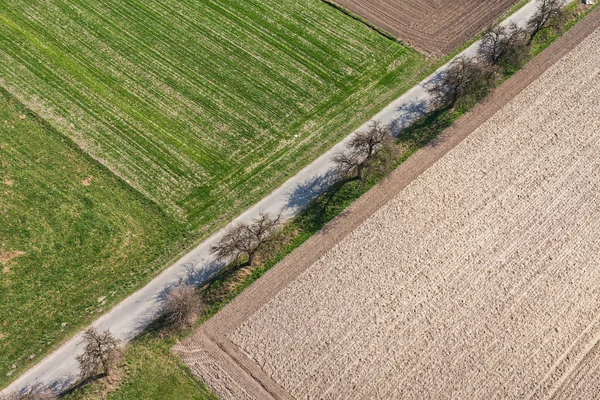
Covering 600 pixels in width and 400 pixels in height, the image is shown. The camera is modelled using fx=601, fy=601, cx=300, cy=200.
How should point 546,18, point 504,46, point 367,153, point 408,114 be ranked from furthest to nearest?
1. point 546,18
2. point 504,46
3. point 408,114
4. point 367,153

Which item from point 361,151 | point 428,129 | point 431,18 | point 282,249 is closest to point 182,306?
point 282,249

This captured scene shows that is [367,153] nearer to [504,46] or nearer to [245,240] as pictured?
[245,240]

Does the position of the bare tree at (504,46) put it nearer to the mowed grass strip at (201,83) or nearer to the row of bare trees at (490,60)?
the row of bare trees at (490,60)

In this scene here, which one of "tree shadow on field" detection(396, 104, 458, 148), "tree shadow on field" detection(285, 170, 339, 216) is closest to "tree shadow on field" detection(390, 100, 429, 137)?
"tree shadow on field" detection(396, 104, 458, 148)

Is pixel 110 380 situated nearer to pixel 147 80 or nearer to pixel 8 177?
pixel 8 177

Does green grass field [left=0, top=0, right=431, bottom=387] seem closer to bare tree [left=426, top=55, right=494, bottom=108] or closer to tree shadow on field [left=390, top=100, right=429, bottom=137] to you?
tree shadow on field [left=390, top=100, right=429, bottom=137]

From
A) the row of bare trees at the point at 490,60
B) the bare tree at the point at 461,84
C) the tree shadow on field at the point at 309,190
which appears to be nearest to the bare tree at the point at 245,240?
the tree shadow on field at the point at 309,190

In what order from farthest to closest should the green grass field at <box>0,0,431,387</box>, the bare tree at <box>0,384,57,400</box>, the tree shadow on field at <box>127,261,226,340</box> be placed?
the green grass field at <box>0,0,431,387</box>
the tree shadow on field at <box>127,261,226,340</box>
the bare tree at <box>0,384,57,400</box>
